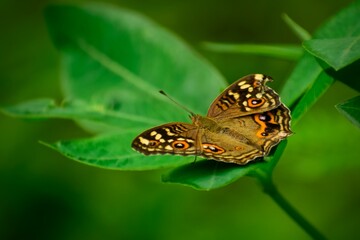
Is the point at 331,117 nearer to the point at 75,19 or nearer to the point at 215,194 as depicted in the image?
the point at 215,194

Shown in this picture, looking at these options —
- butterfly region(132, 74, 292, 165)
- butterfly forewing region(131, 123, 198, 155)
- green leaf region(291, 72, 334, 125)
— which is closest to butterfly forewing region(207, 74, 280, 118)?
butterfly region(132, 74, 292, 165)

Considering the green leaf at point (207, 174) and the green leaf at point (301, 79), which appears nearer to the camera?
the green leaf at point (207, 174)

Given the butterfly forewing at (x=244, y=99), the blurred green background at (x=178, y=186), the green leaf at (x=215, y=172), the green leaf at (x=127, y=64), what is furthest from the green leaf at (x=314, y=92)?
the blurred green background at (x=178, y=186)

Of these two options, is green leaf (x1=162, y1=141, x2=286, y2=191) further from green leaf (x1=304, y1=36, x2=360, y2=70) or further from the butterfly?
green leaf (x1=304, y1=36, x2=360, y2=70)

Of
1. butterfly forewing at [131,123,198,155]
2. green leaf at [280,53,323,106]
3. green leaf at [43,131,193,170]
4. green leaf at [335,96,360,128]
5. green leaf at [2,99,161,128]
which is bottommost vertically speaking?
green leaf at [2,99,161,128]

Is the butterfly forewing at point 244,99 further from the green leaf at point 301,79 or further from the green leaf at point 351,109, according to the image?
the green leaf at point 351,109

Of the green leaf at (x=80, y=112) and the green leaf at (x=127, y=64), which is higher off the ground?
the green leaf at (x=127, y=64)
